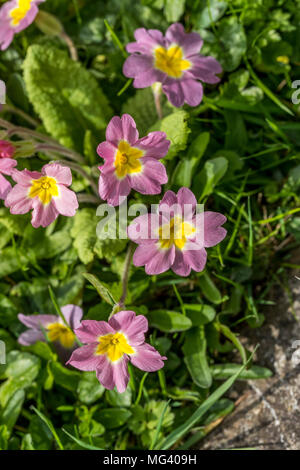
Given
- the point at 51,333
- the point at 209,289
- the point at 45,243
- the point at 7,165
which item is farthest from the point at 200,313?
the point at 7,165

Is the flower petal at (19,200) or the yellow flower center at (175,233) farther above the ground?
the flower petal at (19,200)

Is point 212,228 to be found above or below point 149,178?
below

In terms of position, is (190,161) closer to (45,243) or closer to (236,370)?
(45,243)

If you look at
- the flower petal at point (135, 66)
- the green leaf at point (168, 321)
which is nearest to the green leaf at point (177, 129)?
the flower petal at point (135, 66)

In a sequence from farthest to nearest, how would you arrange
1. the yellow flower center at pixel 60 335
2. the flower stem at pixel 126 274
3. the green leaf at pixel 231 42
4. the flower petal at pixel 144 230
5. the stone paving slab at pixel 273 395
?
the green leaf at pixel 231 42, the yellow flower center at pixel 60 335, the stone paving slab at pixel 273 395, the flower stem at pixel 126 274, the flower petal at pixel 144 230

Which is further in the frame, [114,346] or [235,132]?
[235,132]

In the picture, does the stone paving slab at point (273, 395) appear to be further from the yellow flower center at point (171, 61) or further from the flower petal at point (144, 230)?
the yellow flower center at point (171, 61)

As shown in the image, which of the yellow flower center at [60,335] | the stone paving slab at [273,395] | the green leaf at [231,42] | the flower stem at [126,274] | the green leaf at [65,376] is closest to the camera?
the flower stem at [126,274]
